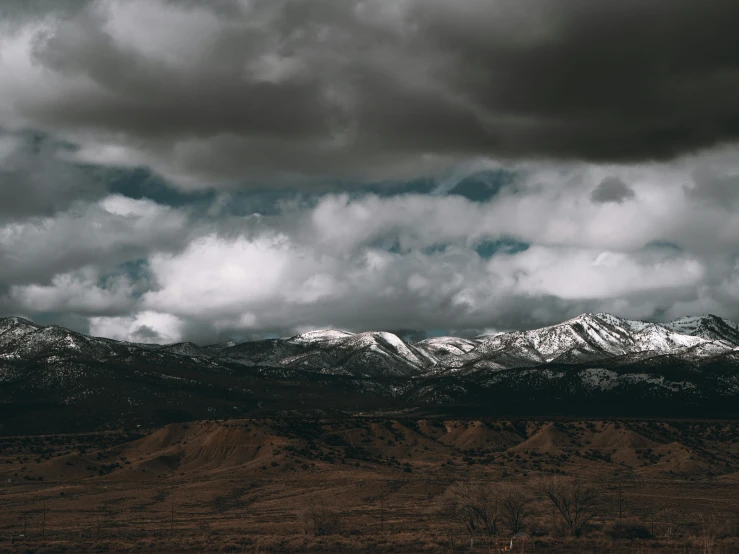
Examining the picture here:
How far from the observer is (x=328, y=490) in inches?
4683

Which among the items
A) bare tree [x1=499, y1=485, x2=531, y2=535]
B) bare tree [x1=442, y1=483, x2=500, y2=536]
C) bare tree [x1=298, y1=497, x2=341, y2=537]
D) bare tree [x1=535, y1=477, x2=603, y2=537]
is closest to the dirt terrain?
bare tree [x1=298, y1=497, x2=341, y2=537]

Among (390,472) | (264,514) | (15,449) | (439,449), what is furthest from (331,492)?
(15,449)

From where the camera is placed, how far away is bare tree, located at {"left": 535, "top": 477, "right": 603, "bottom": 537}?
72.6 metres

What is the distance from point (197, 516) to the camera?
310 ft

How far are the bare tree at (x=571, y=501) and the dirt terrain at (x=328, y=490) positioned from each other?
151 cm

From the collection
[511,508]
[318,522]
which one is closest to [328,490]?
[318,522]

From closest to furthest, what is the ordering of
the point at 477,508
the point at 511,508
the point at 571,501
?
the point at 511,508
the point at 477,508
the point at 571,501

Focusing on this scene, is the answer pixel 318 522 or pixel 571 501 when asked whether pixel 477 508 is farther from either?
pixel 318 522

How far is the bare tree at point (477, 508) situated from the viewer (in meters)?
72.5

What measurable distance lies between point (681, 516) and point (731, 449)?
114916 millimetres

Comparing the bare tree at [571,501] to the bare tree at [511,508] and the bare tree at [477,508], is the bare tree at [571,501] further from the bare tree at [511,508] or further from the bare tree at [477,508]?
the bare tree at [477,508]

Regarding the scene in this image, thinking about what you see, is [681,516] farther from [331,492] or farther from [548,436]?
[548,436]

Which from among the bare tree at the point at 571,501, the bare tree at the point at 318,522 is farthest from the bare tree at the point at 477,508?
the bare tree at the point at 318,522

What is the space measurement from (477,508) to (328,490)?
50.6 meters
